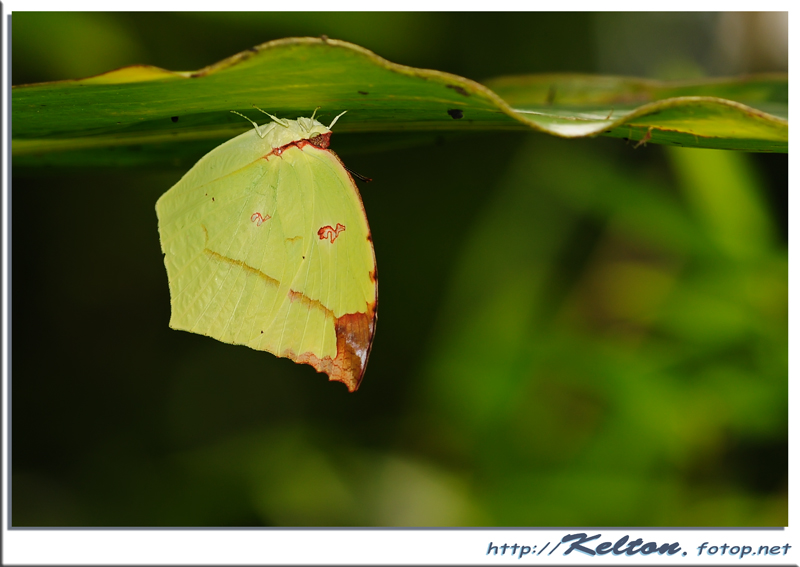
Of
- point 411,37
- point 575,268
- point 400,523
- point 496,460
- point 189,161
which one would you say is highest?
point 411,37

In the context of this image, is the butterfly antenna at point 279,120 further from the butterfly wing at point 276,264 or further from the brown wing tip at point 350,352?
the brown wing tip at point 350,352

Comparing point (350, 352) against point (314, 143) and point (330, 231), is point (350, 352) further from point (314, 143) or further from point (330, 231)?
point (314, 143)

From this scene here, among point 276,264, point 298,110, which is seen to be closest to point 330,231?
point 276,264

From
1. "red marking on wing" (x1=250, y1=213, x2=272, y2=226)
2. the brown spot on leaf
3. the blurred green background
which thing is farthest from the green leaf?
the blurred green background

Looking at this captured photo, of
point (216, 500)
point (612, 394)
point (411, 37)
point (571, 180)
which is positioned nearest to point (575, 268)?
point (571, 180)

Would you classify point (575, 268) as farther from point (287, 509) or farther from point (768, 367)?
point (287, 509)

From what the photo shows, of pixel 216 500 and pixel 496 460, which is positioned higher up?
pixel 496 460

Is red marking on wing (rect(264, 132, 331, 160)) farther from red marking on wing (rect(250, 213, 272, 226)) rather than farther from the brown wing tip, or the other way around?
the brown wing tip
